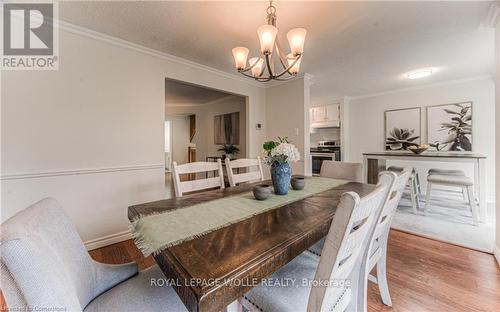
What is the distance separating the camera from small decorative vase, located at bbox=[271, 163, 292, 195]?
4.78ft

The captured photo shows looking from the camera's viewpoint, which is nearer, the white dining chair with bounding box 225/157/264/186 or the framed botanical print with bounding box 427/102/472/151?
the white dining chair with bounding box 225/157/264/186

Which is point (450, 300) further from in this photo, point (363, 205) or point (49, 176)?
point (49, 176)

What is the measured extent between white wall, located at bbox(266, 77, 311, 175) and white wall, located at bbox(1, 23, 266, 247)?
5.67 feet

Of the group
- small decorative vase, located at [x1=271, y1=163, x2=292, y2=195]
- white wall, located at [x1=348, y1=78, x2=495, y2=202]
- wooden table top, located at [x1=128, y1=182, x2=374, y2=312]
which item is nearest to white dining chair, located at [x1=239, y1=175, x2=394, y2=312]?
wooden table top, located at [x1=128, y1=182, x2=374, y2=312]

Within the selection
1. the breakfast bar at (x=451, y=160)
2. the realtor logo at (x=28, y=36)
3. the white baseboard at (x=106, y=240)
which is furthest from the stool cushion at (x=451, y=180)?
the realtor logo at (x=28, y=36)

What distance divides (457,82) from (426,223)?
2836mm

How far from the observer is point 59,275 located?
1.86 ft

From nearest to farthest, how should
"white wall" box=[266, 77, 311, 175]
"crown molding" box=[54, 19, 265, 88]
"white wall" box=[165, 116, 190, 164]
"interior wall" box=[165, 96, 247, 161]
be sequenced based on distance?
"crown molding" box=[54, 19, 265, 88], "white wall" box=[266, 77, 311, 175], "interior wall" box=[165, 96, 247, 161], "white wall" box=[165, 116, 190, 164]

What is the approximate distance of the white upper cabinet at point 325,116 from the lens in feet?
16.9

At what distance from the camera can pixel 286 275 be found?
98 cm

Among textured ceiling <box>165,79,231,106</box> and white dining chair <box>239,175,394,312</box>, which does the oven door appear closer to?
textured ceiling <box>165,79,231,106</box>

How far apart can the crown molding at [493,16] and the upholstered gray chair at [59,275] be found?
304 cm

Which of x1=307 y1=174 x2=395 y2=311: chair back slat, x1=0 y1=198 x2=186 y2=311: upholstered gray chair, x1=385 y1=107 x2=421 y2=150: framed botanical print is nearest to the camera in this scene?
x1=0 y1=198 x2=186 y2=311: upholstered gray chair

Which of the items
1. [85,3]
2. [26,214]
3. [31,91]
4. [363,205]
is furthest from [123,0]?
[363,205]
